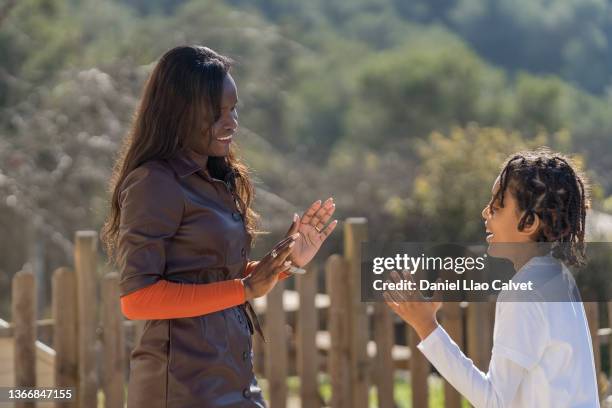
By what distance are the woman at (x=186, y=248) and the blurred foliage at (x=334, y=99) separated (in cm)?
560

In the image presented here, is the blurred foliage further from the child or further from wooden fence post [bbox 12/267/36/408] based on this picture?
the child

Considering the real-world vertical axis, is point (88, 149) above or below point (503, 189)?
above

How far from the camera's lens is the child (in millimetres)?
2230

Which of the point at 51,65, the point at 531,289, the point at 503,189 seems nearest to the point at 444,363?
the point at 531,289

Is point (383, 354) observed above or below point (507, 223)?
below

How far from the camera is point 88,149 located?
8477mm

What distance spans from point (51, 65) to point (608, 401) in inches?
255

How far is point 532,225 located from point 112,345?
2452 mm

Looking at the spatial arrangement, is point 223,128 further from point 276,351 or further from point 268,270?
point 276,351

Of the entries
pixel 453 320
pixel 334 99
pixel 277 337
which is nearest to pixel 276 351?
pixel 277 337

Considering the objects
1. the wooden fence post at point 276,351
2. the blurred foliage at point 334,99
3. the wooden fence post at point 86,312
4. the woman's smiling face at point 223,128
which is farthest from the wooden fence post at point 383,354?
the blurred foliage at point 334,99

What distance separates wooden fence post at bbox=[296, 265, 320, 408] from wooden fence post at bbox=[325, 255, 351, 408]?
0.09 m

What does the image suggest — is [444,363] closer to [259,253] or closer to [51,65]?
[51,65]

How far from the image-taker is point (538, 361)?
7.31ft
